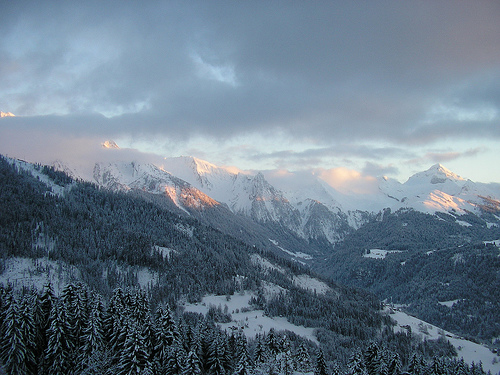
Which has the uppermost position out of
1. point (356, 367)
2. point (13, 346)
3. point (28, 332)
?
point (28, 332)

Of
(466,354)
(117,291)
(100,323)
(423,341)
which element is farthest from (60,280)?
(466,354)

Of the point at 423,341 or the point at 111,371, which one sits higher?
the point at 111,371

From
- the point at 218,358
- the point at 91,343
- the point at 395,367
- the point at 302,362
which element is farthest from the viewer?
the point at 302,362

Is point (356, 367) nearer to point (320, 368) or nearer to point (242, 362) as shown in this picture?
point (320, 368)

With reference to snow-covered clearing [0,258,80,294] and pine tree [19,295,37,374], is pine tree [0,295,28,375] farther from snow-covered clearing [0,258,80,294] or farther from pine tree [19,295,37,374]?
snow-covered clearing [0,258,80,294]

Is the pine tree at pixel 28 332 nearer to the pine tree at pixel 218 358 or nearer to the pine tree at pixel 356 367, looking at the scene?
the pine tree at pixel 218 358

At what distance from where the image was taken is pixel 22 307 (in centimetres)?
8381

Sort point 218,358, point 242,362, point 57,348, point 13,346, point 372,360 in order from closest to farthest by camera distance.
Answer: point 13,346
point 57,348
point 242,362
point 218,358
point 372,360

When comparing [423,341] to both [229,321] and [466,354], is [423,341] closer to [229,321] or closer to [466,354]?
[466,354]

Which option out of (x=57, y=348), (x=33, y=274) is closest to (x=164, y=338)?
(x=57, y=348)

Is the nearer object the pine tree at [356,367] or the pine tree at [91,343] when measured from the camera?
the pine tree at [91,343]

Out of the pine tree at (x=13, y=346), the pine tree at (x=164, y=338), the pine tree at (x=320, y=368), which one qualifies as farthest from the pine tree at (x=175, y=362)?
the pine tree at (x=320, y=368)

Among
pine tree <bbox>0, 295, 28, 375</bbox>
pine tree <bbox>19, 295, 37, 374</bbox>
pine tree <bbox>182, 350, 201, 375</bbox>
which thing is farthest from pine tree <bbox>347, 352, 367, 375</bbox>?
pine tree <bbox>0, 295, 28, 375</bbox>

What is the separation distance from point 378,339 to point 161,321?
463ft
